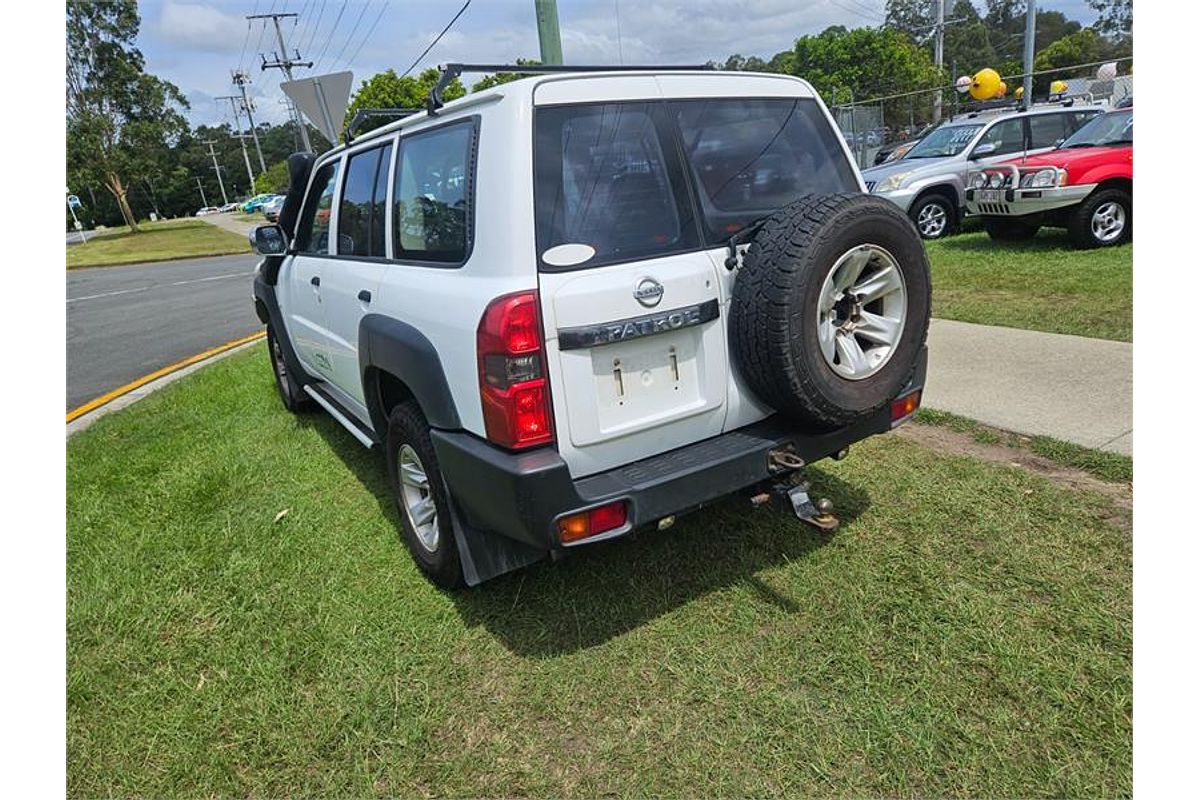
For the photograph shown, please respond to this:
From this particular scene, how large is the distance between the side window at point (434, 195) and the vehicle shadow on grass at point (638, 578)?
4.34 ft

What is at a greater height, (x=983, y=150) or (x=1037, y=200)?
(x=983, y=150)

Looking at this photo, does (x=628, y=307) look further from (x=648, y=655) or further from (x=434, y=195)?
(x=648, y=655)

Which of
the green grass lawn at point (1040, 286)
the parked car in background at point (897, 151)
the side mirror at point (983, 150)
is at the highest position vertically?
the parked car in background at point (897, 151)

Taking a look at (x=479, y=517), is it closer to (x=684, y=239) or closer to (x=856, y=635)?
(x=684, y=239)

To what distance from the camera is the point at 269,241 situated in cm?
479

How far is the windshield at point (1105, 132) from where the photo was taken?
8.93 m

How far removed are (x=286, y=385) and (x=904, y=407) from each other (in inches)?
185

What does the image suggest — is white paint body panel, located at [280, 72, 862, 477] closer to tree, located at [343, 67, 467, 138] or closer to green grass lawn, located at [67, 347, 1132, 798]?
green grass lawn, located at [67, 347, 1132, 798]

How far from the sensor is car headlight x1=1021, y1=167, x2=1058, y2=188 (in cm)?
850

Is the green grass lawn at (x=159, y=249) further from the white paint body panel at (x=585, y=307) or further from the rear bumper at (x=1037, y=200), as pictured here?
the white paint body panel at (x=585, y=307)

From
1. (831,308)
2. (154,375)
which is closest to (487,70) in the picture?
(831,308)

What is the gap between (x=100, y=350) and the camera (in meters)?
9.66

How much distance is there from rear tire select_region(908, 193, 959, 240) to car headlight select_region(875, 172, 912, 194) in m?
0.37

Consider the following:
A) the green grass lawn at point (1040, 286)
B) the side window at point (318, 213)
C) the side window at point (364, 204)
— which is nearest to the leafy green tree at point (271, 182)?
the green grass lawn at point (1040, 286)
